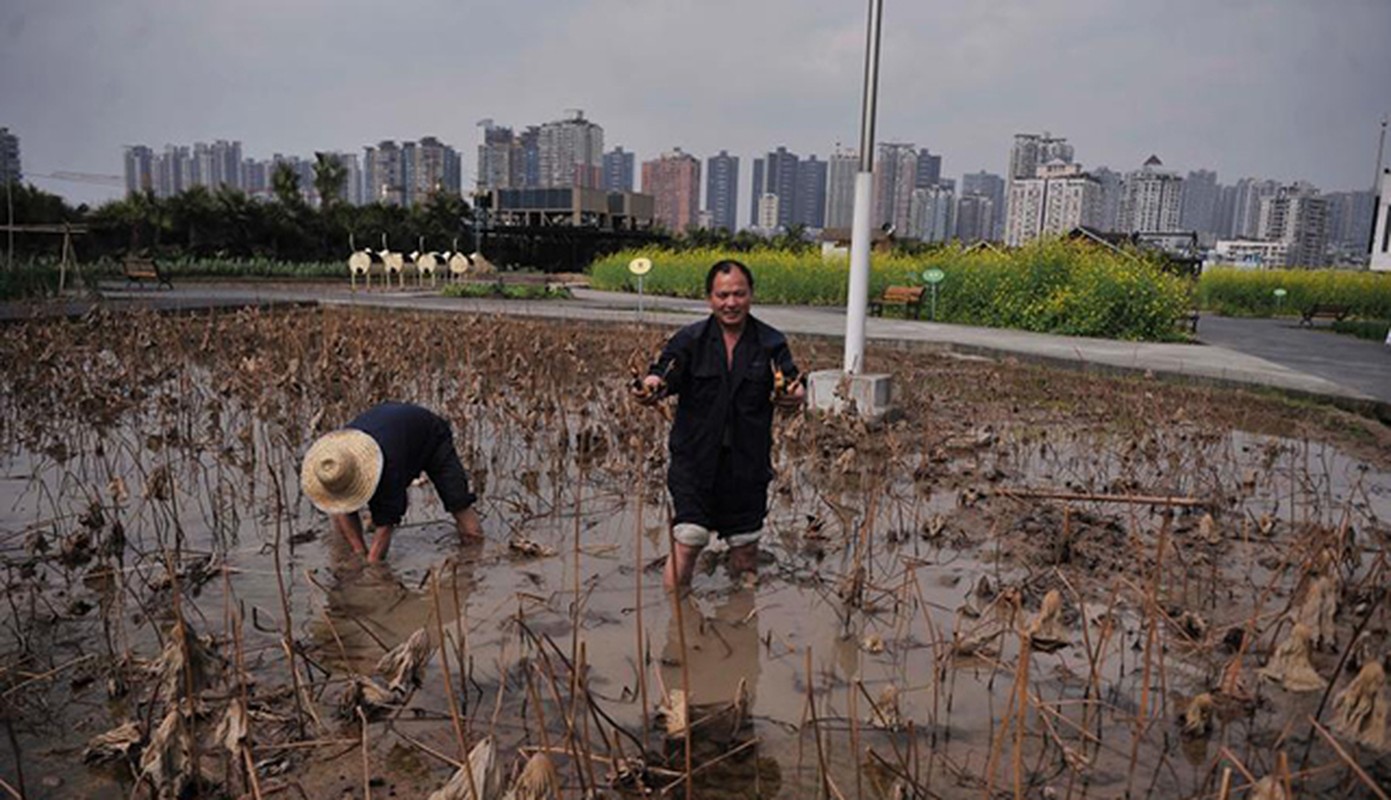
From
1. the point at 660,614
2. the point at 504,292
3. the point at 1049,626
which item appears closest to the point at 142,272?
the point at 504,292

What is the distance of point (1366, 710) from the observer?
5.93 ft

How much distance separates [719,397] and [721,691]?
1.09 m

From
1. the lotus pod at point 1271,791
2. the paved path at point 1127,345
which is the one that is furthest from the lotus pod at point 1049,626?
the paved path at point 1127,345

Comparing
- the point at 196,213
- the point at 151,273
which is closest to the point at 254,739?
the point at 151,273

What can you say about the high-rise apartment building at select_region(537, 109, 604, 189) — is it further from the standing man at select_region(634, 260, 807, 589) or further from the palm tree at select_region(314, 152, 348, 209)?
the standing man at select_region(634, 260, 807, 589)

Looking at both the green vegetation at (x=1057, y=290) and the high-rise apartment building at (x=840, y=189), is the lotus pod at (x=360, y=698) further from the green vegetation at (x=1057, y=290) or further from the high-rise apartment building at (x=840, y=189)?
the high-rise apartment building at (x=840, y=189)

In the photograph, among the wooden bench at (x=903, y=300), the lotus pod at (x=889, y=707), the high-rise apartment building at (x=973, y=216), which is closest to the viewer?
the lotus pod at (x=889, y=707)

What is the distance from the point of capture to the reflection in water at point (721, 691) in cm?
267

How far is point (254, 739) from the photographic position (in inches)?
106

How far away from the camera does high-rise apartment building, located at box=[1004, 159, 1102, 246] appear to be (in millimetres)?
108812

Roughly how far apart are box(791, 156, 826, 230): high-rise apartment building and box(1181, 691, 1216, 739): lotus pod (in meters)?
156

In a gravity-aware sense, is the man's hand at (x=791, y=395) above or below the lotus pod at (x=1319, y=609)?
above

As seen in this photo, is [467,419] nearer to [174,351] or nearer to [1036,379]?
[174,351]

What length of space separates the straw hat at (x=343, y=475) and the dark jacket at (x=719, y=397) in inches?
47.4
